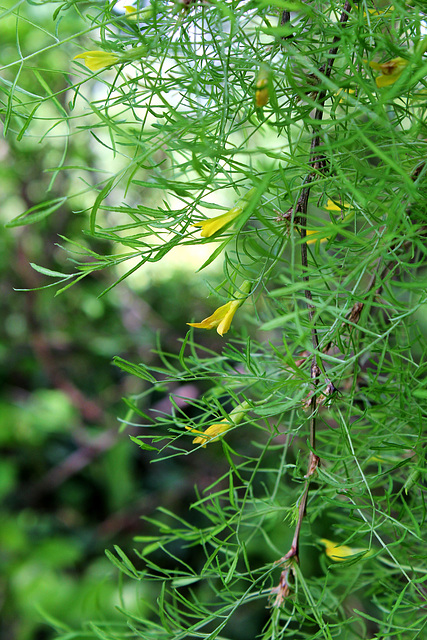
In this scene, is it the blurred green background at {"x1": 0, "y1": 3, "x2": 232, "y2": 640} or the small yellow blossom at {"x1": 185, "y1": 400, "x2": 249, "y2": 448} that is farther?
the blurred green background at {"x1": 0, "y1": 3, "x2": 232, "y2": 640}

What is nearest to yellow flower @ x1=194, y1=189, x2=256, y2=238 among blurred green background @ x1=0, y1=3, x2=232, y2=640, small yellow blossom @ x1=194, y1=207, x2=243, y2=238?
small yellow blossom @ x1=194, y1=207, x2=243, y2=238

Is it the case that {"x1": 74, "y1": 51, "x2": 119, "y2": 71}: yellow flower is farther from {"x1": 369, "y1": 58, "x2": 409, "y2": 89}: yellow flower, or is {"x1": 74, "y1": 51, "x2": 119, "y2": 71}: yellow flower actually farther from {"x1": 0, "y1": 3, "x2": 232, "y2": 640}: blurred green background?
{"x1": 0, "y1": 3, "x2": 232, "y2": 640}: blurred green background

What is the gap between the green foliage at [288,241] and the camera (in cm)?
17

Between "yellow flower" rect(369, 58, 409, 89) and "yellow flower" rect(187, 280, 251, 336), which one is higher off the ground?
"yellow flower" rect(369, 58, 409, 89)

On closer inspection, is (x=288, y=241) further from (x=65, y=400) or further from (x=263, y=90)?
(x=65, y=400)

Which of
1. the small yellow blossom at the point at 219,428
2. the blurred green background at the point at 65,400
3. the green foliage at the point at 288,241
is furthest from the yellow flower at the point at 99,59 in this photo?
the blurred green background at the point at 65,400

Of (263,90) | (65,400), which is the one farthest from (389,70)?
(65,400)

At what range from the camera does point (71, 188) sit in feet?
4.43

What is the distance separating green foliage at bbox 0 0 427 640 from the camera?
6.7 inches

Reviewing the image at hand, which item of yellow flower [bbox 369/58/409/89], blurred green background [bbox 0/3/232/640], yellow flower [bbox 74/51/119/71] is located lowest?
blurred green background [bbox 0/3/232/640]

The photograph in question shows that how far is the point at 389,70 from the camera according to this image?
0.55 ft

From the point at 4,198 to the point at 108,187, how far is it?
4.21ft

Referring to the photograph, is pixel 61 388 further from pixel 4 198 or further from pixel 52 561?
pixel 4 198

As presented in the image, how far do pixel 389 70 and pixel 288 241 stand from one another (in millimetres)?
69
